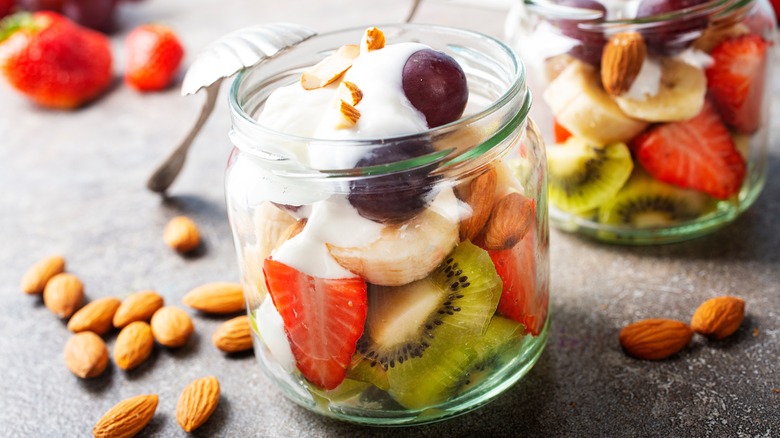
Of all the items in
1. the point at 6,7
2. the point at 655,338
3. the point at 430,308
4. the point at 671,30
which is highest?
the point at 671,30

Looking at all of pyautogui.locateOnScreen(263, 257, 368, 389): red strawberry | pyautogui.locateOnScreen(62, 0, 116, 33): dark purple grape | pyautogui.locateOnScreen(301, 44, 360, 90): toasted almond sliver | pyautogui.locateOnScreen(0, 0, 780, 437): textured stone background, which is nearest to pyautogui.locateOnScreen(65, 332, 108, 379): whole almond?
pyautogui.locateOnScreen(0, 0, 780, 437): textured stone background

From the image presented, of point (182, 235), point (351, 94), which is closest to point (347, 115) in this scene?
point (351, 94)

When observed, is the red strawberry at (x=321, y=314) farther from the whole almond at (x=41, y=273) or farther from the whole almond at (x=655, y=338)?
the whole almond at (x=41, y=273)

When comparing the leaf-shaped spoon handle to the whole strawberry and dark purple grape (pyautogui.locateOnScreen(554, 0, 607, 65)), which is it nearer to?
dark purple grape (pyautogui.locateOnScreen(554, 0, 607, 65))

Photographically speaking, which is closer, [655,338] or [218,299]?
[655,338]

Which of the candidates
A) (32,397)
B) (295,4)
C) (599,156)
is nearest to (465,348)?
(599,156)

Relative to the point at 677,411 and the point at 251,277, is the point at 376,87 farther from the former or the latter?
the point at 677,411

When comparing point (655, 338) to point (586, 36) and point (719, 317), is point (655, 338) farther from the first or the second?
point (586, 36)
